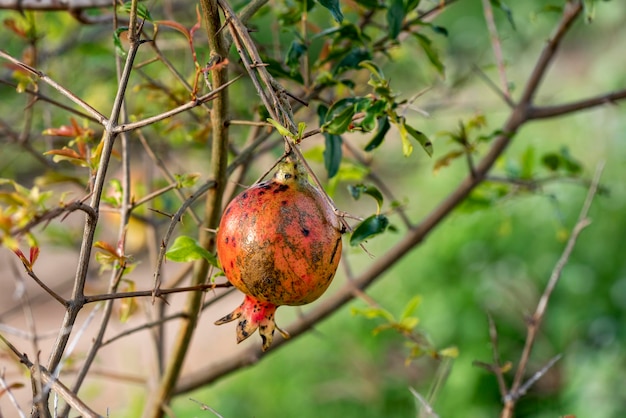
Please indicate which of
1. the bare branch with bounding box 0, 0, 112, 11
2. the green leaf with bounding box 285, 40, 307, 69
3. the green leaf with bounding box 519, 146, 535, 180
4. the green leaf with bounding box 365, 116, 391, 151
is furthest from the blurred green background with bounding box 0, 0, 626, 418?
the green leaf with bounding box 365, 116, 391, 151

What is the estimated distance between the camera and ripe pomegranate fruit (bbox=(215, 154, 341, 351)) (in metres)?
0.74

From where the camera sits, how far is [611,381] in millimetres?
2527

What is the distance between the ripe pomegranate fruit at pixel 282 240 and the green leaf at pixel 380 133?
22cm

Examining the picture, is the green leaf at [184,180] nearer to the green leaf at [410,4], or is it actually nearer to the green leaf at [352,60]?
the green leaf at [352,60]

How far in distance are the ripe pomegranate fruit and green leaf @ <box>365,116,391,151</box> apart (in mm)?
225

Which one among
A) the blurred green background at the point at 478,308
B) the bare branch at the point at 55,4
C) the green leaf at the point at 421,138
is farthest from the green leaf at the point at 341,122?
the blurred green background at the point at 478,308

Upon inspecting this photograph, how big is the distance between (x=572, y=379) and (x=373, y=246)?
1310 millimetres

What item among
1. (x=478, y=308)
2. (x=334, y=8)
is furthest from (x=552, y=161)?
(x=478, y=308)

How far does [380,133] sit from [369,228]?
0.51 feet

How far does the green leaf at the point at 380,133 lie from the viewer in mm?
973

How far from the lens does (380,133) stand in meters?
0.99

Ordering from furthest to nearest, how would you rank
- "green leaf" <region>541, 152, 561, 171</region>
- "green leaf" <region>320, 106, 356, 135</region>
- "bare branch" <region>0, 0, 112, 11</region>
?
"green leaf" <region>541, 152, 561, 171</region>, "bare branch" <region>0, 0, 112, 11</region>, "green leaf" <region>320, 106, 356, 135</region>

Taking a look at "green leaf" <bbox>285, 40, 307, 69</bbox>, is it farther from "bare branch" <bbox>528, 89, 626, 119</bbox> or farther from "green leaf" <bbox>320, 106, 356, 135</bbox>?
"bare branch" <bbox>528, 89, 626, 119</bbox>

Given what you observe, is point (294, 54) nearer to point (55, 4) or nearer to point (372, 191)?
point (372, 191)
